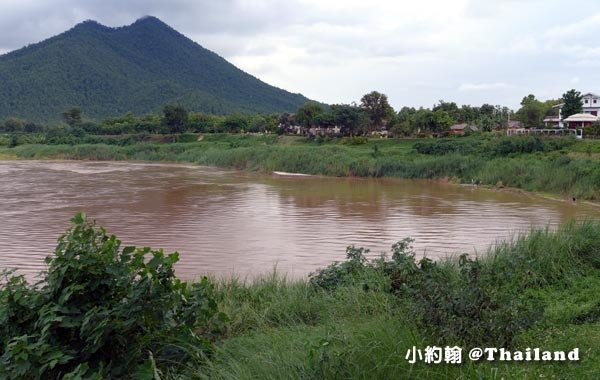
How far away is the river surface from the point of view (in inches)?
522

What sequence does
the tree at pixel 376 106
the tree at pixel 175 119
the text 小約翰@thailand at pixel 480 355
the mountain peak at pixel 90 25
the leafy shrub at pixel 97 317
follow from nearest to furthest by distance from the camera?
1. the text 小約翰@thailand at pixel 480 355
2. the leafy shrub at pixel 97 317
3. the tree at pixel 376 106
4. the tree at pixel 175 119
5. the mountain peak at pixel 90 25

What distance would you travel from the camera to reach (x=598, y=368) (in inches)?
151

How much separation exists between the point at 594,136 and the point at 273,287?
3210 centimetres

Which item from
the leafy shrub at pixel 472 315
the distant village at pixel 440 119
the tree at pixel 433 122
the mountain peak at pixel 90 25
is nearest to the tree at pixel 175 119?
the distant village at pixel 440 119

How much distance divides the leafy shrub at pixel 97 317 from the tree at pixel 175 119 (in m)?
63.9

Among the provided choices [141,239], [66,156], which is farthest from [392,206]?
[66,156]

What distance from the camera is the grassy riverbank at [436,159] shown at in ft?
86.7

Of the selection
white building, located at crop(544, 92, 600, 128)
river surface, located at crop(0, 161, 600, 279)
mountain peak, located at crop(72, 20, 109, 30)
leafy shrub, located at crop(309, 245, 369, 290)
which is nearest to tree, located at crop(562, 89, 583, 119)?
white building, located at crop(544, 92, 600, 128)

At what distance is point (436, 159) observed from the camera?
3425cm

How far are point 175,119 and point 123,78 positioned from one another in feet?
236

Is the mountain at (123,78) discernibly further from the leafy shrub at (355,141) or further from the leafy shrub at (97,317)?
the leafy shrub at (97,317)

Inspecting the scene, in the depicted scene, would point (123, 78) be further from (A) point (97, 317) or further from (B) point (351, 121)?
(A) point (97, 317)

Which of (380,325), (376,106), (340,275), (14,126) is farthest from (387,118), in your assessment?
(14,126)

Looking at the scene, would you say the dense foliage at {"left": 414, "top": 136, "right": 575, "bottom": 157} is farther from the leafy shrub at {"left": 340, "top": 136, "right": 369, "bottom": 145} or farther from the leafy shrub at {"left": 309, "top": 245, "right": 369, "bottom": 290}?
the leafy shrub at {"left": 309, "top": 245, "right": 369, "bottom": 290}
